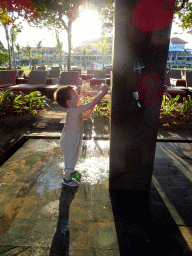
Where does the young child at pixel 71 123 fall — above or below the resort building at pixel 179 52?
below

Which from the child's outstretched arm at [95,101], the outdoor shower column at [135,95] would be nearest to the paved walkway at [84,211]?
the outdoor shower column at [135,95]

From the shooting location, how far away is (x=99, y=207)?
193 cm

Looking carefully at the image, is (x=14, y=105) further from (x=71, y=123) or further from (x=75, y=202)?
(x=75, y=202)

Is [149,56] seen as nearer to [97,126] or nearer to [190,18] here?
[97,126]

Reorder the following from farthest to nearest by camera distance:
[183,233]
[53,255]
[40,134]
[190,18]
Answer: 1. [190,18]
2. [40,134]
3. [183,233]
4. [53,255]

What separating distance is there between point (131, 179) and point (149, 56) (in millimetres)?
1406

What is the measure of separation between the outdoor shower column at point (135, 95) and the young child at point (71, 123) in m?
0.46

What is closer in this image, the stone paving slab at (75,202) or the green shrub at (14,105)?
the stone paving slab at (75,202)

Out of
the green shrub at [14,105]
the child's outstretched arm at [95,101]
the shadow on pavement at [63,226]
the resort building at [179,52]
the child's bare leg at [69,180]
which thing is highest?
the resort building at [179,52]

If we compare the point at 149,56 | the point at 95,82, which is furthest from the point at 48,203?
the point at 95,82

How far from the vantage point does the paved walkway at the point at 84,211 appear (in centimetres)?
150

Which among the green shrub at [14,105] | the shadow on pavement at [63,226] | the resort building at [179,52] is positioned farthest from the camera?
the resort building at [179,52]

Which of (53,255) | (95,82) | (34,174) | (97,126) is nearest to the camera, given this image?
(53,255)

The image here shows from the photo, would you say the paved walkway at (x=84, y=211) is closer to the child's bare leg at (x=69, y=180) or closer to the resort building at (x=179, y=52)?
the child's bare leg at (x=69, y=180)
